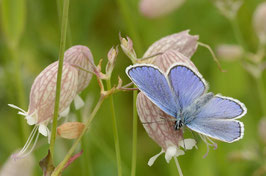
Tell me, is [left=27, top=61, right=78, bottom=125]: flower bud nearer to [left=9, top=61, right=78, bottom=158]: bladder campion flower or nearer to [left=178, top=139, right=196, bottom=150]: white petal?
[left=9, top=61, right=78, bottom=158]: bladder campion flower

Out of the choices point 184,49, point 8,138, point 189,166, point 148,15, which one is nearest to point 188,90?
point 184,49

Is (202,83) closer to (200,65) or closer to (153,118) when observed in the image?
(153,118)

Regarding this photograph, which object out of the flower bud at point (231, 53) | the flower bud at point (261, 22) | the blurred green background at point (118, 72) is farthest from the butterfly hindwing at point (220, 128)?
the flower bud at point (261, 22)

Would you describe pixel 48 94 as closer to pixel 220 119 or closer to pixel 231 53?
pixel 220 119

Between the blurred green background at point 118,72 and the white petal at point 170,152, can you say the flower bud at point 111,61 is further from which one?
the blurred green background at point 118,72

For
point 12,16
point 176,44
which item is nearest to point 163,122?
point 176,44

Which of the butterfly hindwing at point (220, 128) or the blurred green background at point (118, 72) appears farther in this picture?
the blurred green background at point (118, 72)

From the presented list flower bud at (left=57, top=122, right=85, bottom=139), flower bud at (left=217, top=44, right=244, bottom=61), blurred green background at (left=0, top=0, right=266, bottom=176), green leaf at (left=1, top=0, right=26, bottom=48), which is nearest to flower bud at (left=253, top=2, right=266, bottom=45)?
flower bud at (left=217, top=44, right=244, bottom=61)
